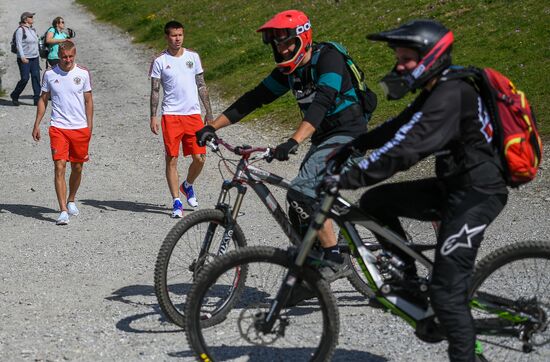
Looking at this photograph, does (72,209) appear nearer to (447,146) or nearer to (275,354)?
(275,354)

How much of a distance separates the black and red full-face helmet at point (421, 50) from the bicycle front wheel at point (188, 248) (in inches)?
77.1

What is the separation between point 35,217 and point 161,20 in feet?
66.6

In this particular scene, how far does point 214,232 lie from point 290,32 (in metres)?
1.57

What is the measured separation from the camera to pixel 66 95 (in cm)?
1084

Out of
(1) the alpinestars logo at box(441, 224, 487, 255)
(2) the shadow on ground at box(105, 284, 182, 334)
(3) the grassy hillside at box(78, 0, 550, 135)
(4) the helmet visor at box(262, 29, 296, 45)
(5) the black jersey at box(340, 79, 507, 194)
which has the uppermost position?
(4) the helmet visor at box(262, 29, 296, 45)

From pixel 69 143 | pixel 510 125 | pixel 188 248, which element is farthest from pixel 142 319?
pixel 69 143

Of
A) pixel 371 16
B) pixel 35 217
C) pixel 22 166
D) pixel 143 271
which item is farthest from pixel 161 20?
pixel 143 271

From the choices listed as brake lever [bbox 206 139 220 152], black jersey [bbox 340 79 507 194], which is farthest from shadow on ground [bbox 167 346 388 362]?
brake lever [bbox 206 139 220 152]

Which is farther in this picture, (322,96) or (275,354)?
(322,96)

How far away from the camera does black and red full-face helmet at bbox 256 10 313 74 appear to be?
6.61 meters

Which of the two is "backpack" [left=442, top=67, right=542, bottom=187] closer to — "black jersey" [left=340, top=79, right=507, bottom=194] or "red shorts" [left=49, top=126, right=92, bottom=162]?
"black jersey" [left=340, top=79, right=507, bottom=194]

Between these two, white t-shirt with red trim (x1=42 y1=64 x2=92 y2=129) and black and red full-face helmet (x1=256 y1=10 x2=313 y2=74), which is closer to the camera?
black and red full-face helmet (x1=256 y1=10 x2=313 y2=74)

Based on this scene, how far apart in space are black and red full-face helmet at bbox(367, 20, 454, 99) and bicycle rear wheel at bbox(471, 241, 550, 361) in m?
1.14

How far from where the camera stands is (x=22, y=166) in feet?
46.6
